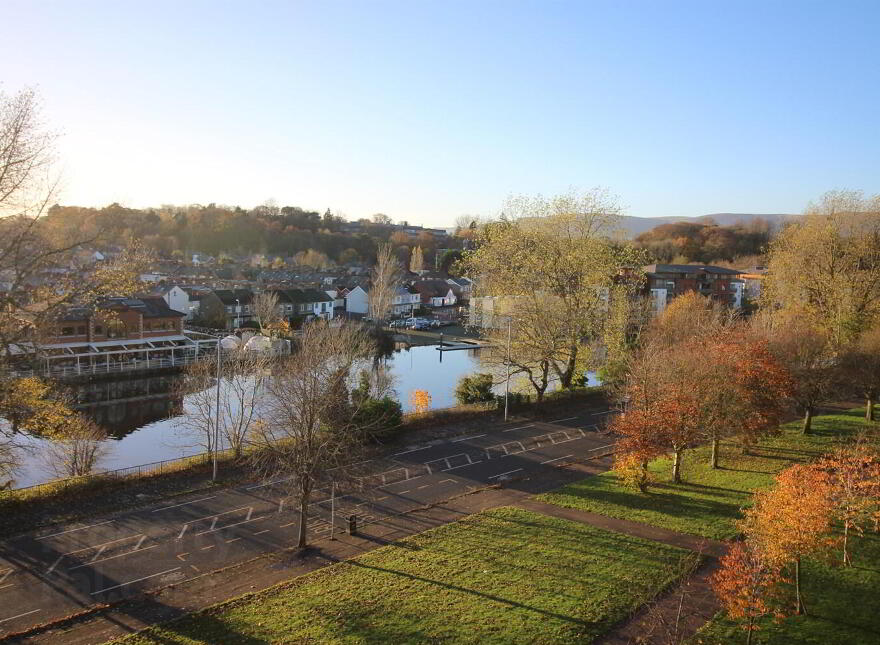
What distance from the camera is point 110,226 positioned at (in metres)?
13.1

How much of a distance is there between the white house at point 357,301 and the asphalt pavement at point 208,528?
161 ft

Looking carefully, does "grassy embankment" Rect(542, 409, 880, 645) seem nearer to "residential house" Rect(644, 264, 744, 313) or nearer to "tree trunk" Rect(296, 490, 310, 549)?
"tree trunk" Rect(296, 490, 310, 549)

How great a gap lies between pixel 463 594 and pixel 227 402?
15.7 m

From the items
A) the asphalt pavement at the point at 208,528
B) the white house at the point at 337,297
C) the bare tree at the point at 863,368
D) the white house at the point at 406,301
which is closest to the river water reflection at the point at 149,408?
the asphalt pavement at the point at 208,528

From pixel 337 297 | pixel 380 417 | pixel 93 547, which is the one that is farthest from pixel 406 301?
pixel 93 547

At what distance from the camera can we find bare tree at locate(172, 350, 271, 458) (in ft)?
76.0

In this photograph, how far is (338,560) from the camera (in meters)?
15.3

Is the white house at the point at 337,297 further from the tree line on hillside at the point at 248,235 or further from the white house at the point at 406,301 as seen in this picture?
A: the tree line on hillside at the point at 248,235

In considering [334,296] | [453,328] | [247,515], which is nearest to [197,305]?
[334,296]

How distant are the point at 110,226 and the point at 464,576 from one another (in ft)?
35.0

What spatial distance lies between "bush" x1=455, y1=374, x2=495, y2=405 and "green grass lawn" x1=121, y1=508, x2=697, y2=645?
1389cm

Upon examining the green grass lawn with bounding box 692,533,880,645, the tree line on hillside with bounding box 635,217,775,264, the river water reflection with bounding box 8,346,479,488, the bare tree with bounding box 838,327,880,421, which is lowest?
the river water reflection with bounding box 8,346,479,488

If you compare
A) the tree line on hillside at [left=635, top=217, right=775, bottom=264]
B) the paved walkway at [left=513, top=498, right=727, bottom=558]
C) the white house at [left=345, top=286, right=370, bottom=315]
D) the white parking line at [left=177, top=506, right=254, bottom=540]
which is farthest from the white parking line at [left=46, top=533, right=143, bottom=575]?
the tree line on hillside at [left=635, top=217, right=775, bottom=264]

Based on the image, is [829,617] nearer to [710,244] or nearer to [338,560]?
[338,560]
